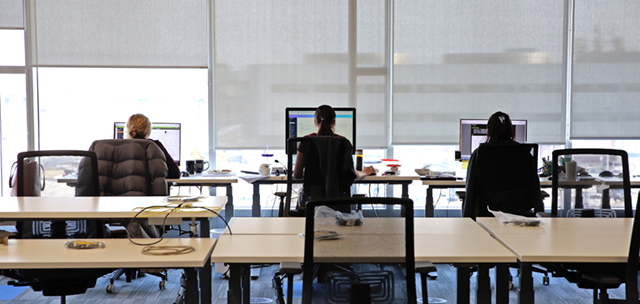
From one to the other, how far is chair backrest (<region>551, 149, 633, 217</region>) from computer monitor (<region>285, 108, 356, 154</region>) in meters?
2.08

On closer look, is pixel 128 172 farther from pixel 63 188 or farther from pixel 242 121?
pixel 242 121

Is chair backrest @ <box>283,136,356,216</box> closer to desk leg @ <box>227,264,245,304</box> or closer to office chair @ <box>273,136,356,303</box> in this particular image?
office chair @ <box>273,136,356,303</box>

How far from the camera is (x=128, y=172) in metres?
3.21

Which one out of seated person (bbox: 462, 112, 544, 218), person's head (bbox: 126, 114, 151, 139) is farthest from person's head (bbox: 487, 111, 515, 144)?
person's head (bbox: 126, 114, 151, 139)

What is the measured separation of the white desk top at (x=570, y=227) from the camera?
2254 mm

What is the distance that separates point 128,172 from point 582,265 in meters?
2.66

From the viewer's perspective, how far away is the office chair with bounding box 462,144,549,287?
117 inches

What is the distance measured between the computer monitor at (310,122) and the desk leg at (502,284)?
2.73m

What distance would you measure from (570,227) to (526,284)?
67cm

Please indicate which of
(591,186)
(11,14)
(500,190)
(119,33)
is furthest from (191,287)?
(11,14)

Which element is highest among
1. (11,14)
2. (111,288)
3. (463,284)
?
(11,14)

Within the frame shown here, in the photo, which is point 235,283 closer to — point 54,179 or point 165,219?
point 165,219

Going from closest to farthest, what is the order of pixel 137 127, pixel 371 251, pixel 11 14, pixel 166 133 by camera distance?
pixel 371 251, pixel 137 127, pixel 166 133, pixel 11 14

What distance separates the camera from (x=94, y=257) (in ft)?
6.10
